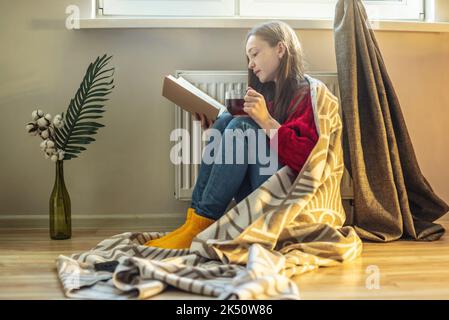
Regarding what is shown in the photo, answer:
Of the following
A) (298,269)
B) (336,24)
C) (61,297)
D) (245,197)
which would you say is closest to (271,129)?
(245,197)

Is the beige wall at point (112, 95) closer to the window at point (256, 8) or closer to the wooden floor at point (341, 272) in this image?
the window at point (256, 8)

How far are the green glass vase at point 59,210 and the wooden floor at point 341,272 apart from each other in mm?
38

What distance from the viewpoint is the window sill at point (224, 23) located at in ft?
7.51

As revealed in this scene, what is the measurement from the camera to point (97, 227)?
2.37 metres

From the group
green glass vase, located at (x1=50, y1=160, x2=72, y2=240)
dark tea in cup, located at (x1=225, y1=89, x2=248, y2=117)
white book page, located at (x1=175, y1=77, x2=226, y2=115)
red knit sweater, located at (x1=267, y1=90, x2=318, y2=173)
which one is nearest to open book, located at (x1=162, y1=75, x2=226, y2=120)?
white book page, located at (x1=175, y1=77, x2=226, y2=115)

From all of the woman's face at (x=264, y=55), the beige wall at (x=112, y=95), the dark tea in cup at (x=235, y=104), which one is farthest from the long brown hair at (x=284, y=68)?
the beige wall at (x=112, y=95)

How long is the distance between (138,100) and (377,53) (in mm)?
875

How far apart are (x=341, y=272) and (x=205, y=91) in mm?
866

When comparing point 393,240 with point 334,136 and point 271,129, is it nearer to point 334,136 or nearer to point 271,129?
point 334,136

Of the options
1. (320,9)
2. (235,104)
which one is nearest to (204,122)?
(235,104)

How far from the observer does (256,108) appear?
1.86 metres

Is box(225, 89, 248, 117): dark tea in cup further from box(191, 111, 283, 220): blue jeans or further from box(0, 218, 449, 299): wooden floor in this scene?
box(0, 218, 449, 299): wooden floor
